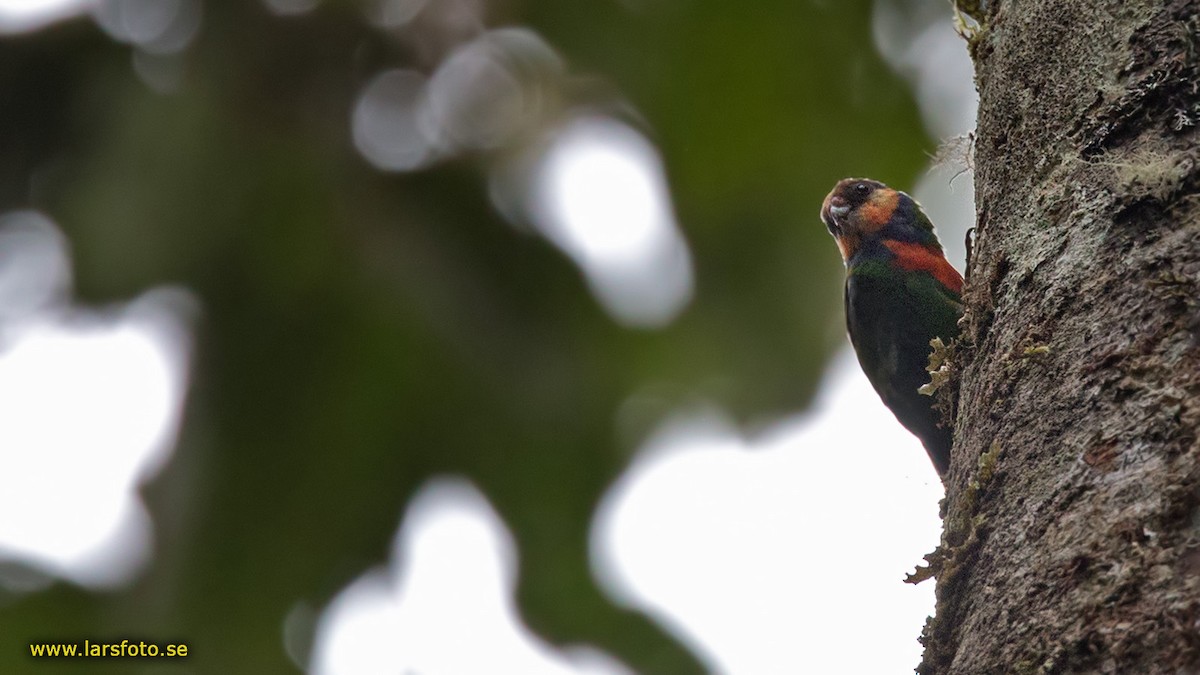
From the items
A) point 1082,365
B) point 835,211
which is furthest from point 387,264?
point 1082,365

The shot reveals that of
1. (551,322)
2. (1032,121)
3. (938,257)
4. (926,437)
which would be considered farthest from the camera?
(551,322)

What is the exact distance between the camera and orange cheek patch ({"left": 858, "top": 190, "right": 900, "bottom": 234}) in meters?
3.98

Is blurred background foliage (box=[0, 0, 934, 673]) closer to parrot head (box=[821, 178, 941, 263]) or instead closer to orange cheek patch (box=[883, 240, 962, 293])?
parrot head (box=[821, 178, 941, 263])

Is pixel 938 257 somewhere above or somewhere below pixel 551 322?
below

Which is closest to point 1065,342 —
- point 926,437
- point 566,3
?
point 926,437

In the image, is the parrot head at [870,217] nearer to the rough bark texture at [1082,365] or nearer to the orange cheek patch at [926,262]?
the orange cheek patch at [926,262]

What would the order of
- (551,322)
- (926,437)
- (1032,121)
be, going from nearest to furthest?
(1032,121) < (926,437) < (551,322)

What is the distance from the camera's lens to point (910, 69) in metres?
4.92

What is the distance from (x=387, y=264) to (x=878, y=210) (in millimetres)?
1947

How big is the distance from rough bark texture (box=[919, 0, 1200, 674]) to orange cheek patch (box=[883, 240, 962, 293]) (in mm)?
1428

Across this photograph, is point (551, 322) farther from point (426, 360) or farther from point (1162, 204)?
point (1162, 204)

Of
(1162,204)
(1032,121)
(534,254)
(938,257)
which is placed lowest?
(1162,204)

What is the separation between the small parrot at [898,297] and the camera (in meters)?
3.45

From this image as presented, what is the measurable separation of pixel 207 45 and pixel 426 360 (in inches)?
60.4
